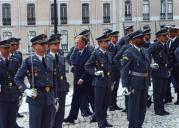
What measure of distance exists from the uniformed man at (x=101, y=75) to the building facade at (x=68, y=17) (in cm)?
3813

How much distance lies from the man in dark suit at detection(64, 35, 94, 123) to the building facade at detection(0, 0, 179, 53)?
123 feet

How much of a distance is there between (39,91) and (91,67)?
228cm

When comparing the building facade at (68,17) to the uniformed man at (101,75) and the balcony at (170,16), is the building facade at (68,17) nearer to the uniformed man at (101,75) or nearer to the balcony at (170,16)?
the balcony at (170,16)

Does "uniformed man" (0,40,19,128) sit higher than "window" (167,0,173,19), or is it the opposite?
"window" (167,0,173,19)

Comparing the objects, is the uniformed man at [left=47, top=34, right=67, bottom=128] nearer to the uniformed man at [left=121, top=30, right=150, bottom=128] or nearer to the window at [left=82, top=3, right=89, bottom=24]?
the uniformed man at [left=121, top=30, right=150, bottom=128]

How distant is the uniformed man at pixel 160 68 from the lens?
1150 cm

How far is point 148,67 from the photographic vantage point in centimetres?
997

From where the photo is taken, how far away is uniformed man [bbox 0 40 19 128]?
8859mm

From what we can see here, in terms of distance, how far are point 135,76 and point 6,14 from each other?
4090 cm

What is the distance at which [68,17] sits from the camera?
5028 cm

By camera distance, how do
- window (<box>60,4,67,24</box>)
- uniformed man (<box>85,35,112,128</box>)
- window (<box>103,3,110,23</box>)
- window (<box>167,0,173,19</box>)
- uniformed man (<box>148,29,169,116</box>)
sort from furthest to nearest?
window (<box>167,0,173,19</box>) < window (<box>103,3,110,23</box>) < window (<box>60,4,67,24</box>) < uniformed man (<box>148,29,169,116</box>) < uniformed man (<box>85,35,112,128</box>)

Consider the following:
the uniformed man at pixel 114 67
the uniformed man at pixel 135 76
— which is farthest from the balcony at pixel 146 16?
the uniformed man at pixel 135 76

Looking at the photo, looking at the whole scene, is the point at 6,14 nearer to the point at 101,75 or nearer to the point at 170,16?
the point at 170,16

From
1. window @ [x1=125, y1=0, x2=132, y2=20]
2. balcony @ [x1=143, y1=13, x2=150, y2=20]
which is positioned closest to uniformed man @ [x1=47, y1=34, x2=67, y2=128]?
window @ [x1=125, y1=0, x2=132, y2=20]
